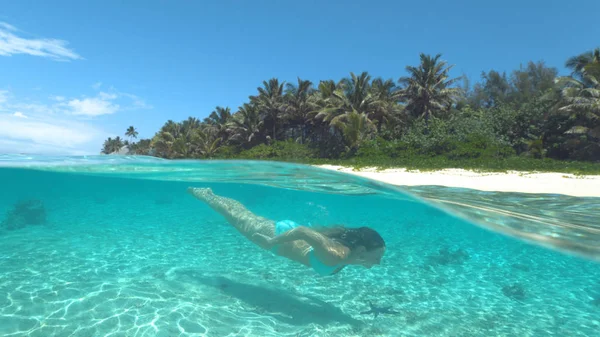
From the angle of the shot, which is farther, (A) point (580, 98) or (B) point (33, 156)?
(A) point (580, 98)

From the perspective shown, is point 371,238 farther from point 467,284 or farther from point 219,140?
point 219,140

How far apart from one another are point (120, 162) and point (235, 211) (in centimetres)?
703

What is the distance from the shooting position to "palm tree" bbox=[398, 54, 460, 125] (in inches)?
1411

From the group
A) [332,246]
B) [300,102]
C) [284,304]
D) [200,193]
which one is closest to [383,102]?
[300,102]

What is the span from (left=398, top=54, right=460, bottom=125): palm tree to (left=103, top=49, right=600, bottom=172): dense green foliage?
10 centimetres

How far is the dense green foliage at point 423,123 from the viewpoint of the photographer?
81.5 feet

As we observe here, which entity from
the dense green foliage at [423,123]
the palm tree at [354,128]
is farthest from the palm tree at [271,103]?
the palm tree at [354,128]

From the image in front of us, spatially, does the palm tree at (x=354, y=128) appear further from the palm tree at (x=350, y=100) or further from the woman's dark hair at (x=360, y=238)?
the woman's dark hair at (x=360, y=238)

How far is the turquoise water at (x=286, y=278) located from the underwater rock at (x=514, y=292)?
47 millimetres

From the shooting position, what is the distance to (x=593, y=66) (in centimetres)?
2664

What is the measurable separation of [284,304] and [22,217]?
1283 centimetres

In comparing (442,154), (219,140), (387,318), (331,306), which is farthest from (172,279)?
(219,140)

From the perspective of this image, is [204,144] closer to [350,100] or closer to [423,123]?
[350,100]

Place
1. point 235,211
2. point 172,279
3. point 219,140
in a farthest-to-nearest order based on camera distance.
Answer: point 219,140
point 235,211
point 172,279
